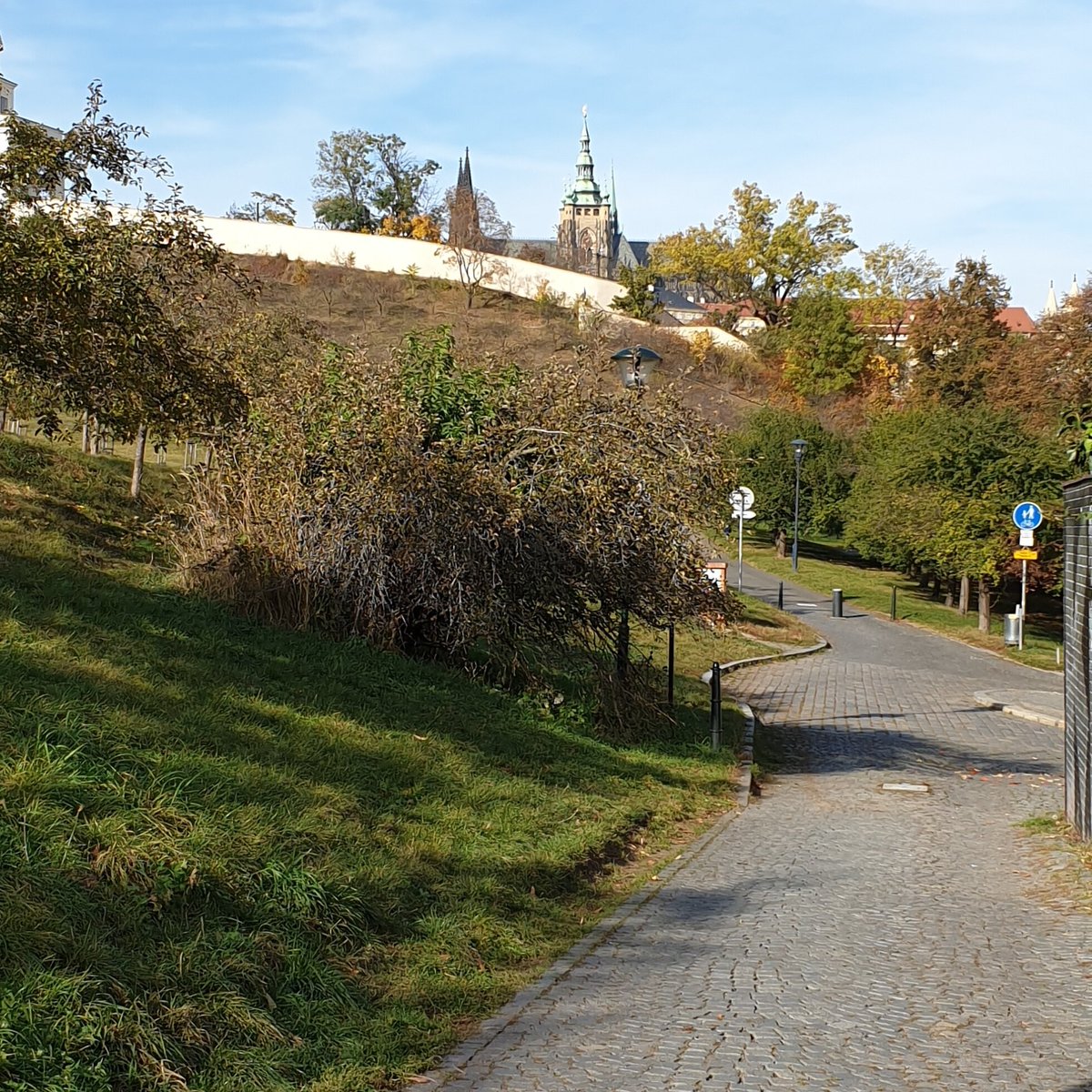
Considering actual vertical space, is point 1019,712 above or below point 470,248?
below

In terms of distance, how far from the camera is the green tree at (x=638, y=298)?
8231 centimetres

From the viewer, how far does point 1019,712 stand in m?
21.8

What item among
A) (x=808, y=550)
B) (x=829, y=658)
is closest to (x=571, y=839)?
(x=829, y=658)

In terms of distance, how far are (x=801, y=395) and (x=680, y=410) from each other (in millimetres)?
64487

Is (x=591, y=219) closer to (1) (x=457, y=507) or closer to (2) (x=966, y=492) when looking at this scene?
(2) (x=966, y=492)

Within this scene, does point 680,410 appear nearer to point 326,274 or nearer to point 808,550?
point 808,550

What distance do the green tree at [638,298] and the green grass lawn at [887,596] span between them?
25.1m

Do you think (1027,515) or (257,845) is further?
(1027,515)

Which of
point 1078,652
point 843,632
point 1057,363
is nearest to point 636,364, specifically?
point 1078,652

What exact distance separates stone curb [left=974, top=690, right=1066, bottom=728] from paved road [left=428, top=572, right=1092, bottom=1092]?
733 cm

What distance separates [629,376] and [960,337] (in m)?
47.9

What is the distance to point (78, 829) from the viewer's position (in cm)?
566

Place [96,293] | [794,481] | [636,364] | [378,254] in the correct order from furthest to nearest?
[378,254] < [794,481] < [636,364] < [96,293]

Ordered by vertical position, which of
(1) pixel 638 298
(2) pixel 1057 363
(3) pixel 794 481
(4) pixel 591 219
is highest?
(4) pixel 591 219
